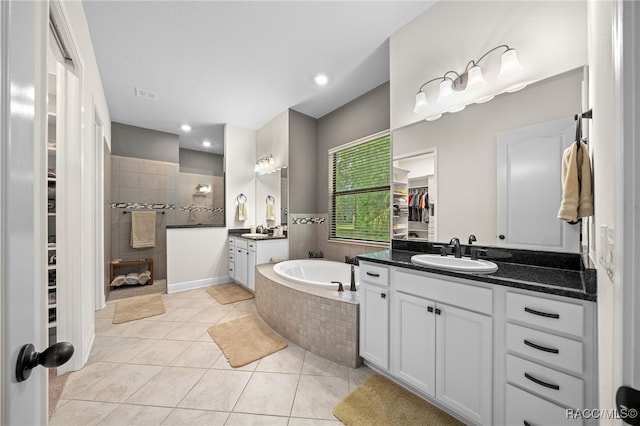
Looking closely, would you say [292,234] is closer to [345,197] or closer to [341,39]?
[345,197]

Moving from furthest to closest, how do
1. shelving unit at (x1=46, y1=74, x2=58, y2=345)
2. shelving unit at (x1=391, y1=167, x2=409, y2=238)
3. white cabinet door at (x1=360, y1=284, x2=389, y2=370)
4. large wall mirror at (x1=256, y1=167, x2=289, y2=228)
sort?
large wall mirror at (x1=256, y1=167, x2=289, y2=228) → shelving unit at (x1=391, y1=167, x2=409, y2=238) → shelving unit at (x1=46, y1=74, x2=58, y2=345) → white cabinet door at (x1=360, y1=284, x2=389, y2=370)

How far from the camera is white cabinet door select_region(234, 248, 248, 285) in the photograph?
11.9 feet

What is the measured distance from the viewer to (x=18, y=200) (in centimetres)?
45

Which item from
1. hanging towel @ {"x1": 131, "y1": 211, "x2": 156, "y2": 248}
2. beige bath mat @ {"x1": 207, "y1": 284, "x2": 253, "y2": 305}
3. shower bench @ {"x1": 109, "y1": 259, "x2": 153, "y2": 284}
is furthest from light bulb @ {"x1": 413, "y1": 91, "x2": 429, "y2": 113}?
shower bench @ {"x1": 109, "y1": 259, "x2": 153, "y2": 284}

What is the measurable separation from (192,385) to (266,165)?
121 inches

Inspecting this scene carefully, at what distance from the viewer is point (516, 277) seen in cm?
120

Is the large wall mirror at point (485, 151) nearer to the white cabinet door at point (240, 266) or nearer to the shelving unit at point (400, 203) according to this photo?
the shelving unit at point (400, 203)

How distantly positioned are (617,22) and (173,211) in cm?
453

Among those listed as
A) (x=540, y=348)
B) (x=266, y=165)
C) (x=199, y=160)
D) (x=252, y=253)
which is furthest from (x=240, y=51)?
(x=199, y=160)

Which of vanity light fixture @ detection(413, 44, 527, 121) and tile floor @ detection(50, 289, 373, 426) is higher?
vanity light fixture @ detection(413, 44, 527, 121)

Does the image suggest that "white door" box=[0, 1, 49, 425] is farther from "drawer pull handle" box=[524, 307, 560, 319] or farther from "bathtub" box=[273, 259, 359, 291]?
"bathtub" box=[273, 259, 359, 291]

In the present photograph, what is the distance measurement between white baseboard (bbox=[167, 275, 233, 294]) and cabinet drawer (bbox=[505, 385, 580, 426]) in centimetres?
396

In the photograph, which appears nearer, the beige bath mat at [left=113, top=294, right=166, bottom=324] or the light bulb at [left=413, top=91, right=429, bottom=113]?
the light bulb at [left=413, top=91, right=429, bottom=113]

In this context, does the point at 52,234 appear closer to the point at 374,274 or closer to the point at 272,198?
the point at 272,198
